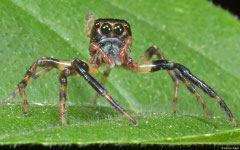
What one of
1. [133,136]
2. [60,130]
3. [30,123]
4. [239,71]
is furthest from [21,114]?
[239,71]

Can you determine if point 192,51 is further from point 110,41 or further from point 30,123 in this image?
point 30,123

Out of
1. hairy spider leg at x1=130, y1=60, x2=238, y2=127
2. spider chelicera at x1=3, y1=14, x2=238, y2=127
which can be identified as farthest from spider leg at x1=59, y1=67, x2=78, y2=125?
hairy spider leg at x1=130, y1=60, x2=238, y2=127

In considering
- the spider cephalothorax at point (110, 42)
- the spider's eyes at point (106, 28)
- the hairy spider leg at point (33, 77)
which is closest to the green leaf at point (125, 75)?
the hairy spider leg at point (33, 77)

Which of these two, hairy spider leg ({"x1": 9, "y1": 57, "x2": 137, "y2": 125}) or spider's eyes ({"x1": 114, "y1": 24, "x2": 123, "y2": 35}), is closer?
hairy spider leg ({"x1": 9, "y1": 57, "x2": 137, "y2": 125})

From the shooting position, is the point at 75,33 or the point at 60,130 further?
the point at 75,33

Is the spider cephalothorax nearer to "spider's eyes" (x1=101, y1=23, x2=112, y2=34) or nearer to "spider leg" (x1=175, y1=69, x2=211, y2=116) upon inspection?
"spider's eyes" (x1=101, y1=23, x2=112, y2=34)

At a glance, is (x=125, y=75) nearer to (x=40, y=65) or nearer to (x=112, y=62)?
(x=112, y=62)

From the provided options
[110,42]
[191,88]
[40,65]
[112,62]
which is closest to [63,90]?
[40,65]

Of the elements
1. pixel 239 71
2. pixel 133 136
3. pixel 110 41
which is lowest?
pixel 133 136
